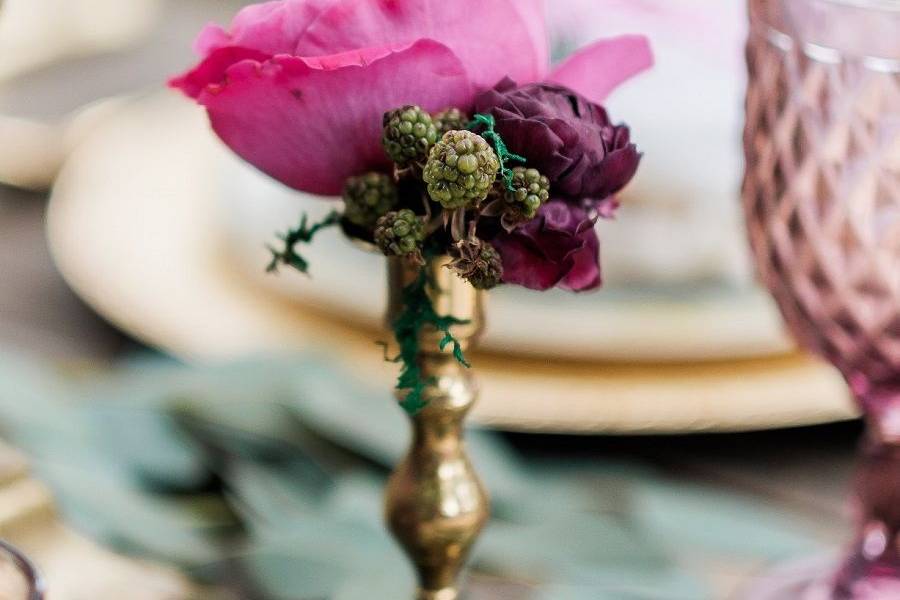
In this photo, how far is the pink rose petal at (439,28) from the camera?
0.85 ft

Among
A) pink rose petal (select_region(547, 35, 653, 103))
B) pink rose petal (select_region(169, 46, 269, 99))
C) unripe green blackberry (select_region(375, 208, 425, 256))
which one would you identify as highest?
pink rose petal (select_region(547, 35, 653, 103))

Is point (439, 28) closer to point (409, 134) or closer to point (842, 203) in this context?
point (409, 134)

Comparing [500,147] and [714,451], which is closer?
[500,147]

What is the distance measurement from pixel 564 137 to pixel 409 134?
3 centimetres

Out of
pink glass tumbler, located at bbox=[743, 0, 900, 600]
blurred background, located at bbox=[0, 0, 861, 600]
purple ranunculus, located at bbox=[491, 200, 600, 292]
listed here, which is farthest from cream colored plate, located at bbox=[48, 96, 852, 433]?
purple ranunculus, located at bbox=[491, 200, 600, 292]

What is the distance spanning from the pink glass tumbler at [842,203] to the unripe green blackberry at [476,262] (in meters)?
0.13

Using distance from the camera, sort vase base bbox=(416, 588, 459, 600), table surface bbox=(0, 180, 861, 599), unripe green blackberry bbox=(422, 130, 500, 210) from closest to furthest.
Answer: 1. unripe green blackberry bbox=(422, 130, 500, 210)
2. vase base bbox=(416, 588, 459, 600)
3. table surface bbox=(0, 180, 861, 599)

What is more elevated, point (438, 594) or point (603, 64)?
point (603, 64)

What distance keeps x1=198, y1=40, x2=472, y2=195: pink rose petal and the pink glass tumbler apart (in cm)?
11

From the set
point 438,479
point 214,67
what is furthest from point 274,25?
point 438,479

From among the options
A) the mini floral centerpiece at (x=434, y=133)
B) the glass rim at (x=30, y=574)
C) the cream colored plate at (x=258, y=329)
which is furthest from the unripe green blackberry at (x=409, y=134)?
the cream colored plate at (x=258, y=329)

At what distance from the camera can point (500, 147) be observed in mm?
241

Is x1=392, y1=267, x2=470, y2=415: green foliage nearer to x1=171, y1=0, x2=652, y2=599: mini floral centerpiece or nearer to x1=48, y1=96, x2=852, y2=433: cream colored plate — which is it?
x1=171, y1=0, x2=652, y2=599: mini floral centerpiece

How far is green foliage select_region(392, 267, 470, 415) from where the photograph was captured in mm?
287
